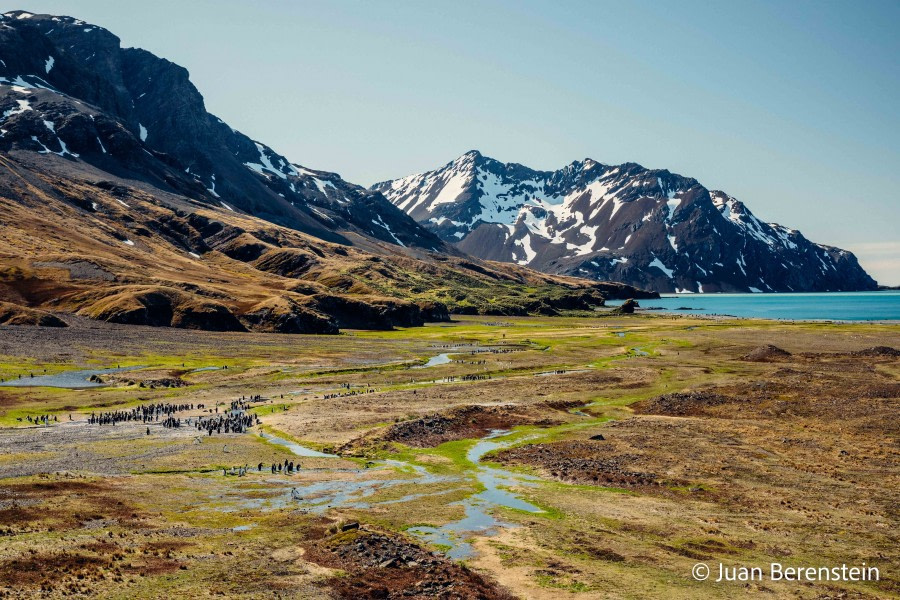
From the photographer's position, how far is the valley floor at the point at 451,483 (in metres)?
33.4

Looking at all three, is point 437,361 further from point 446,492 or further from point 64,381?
point 446,492

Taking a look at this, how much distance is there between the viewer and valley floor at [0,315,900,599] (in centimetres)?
3338

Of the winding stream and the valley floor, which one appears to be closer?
the valley floor

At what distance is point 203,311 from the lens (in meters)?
178

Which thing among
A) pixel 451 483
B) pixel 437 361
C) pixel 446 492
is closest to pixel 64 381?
pixel 437 361

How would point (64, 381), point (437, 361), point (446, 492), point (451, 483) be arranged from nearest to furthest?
point (446, 492)
point (451, 483)
point (64, 381)
point (437, 361)

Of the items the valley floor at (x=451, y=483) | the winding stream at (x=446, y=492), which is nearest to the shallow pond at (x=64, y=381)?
the valley floor at (x=451, y=483)

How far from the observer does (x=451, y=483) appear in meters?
52.1

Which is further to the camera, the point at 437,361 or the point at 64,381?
the point at 437,361

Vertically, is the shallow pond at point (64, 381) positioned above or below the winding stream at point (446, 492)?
above

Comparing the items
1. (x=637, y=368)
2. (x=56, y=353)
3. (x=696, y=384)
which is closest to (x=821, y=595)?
(x=696, y=384)

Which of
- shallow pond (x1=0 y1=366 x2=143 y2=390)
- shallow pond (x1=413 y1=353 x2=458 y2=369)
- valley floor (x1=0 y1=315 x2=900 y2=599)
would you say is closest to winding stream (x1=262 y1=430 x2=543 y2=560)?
valley floor (x1=0 y1=315 x2=900 y2=599)

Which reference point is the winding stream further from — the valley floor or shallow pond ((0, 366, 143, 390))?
shallow pond ((0, 366, 143, 390))

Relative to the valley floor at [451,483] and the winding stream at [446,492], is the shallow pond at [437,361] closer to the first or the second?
the valley floor at [451,483]
